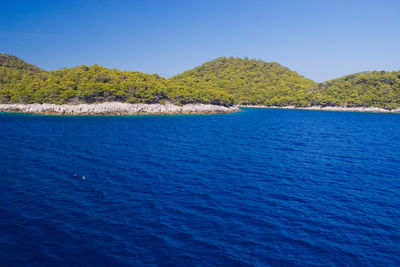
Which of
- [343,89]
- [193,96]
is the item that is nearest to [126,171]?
[193,96]

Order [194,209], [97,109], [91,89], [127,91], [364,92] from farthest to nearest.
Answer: [364,92], [127,91], [91,89], [97,109], [194,209]

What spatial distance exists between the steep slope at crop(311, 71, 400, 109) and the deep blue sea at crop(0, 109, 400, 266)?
148 m

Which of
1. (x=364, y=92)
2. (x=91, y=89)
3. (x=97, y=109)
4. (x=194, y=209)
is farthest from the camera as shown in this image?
(x=364, y=92)

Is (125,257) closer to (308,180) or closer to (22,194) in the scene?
(22,194)

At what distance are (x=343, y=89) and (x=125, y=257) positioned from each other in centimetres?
19578

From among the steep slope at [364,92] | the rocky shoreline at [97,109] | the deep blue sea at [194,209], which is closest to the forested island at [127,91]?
the steep slope at [364,92]

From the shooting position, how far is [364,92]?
165625 mm

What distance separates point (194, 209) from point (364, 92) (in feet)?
607

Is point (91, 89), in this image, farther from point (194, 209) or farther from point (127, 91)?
point (194, 209)

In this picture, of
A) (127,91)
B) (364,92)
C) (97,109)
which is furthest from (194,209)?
(364,92)

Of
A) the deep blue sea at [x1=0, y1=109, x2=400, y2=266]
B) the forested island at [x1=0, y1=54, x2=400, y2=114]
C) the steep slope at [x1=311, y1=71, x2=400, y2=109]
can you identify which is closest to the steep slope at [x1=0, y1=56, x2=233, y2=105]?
the forested island at [x1=0, y1=54, x2=400, y2=114]

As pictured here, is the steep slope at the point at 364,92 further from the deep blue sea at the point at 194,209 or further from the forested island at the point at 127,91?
the deep blue sea at the point at 194,209

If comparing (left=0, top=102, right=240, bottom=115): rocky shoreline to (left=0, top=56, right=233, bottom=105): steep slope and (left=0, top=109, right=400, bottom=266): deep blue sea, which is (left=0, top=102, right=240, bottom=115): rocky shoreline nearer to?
(left=0, top=56, right=233, bottom=105): steep slope

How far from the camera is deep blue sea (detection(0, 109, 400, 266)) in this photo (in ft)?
42.7
